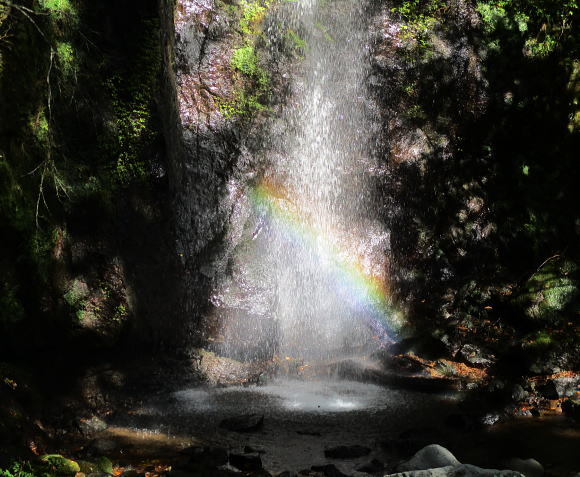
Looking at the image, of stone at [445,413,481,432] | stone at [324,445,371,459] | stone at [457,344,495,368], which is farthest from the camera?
stone at [457,344,495,368]

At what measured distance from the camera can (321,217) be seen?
11.1 metres

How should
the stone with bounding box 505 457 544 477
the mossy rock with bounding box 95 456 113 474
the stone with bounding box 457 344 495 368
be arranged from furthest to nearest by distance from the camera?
the stone with bounding box 457 344 495 368 < the mossy rock with bounding box 95 456 113 474 < the stone with bounding box 505 457 544 477

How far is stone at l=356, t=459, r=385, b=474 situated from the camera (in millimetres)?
5291

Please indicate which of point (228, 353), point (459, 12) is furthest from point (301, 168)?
point (459, 12)

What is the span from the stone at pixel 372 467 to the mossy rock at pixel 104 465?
250cm

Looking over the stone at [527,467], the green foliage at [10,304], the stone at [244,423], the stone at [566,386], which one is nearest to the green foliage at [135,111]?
the green foliage at [10,304]

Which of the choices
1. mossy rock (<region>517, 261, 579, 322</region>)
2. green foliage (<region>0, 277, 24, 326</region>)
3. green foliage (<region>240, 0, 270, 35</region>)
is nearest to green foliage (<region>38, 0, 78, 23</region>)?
green foliage (<region>0, 277, 24, 326</region>)

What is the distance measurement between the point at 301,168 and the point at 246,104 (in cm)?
175

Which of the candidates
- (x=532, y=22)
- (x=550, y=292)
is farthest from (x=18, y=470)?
(x=532, y=22)

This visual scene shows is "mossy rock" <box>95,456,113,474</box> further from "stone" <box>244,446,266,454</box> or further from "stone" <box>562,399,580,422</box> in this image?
"stone" <box>562,399,580,422</box>

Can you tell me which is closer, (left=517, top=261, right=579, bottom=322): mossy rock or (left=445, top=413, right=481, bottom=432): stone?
(left=445, top=413, right=481, bottom=432): stone

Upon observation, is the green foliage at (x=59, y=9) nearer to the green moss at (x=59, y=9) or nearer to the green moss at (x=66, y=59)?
the green moss at (x=59, y=9)

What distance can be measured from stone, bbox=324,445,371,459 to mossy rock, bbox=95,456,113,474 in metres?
2.26

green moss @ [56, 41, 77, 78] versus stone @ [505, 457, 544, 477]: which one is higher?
green moss @ [56, 41, 77, 78]
